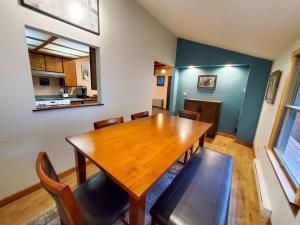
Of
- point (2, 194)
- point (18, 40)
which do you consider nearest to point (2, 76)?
point (18, 40)

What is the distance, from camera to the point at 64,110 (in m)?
1.75

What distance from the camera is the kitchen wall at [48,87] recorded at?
4098 mm

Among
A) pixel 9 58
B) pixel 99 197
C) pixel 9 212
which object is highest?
pixel 9 58

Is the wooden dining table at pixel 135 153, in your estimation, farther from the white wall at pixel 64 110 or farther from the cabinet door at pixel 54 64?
the cabinet door at pixel 54 64

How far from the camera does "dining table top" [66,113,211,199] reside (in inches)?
28.8

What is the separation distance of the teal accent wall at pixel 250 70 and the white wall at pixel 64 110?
4.32 feet

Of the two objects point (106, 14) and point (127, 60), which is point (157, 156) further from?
point (106, 14)

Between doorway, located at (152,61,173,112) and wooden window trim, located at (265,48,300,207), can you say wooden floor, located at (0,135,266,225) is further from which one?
doorway, located at (152,61,173,112)

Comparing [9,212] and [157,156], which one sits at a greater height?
[157,156]

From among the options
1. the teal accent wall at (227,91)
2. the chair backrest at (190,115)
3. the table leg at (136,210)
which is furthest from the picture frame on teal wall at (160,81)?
the table leg at (136,210)

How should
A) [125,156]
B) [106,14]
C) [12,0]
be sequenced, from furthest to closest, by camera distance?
[106,14], [12,0], [125,156]

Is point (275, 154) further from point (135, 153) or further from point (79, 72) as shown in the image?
point (79, 72)

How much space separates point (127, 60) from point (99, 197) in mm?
2205

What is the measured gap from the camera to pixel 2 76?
124 cm
